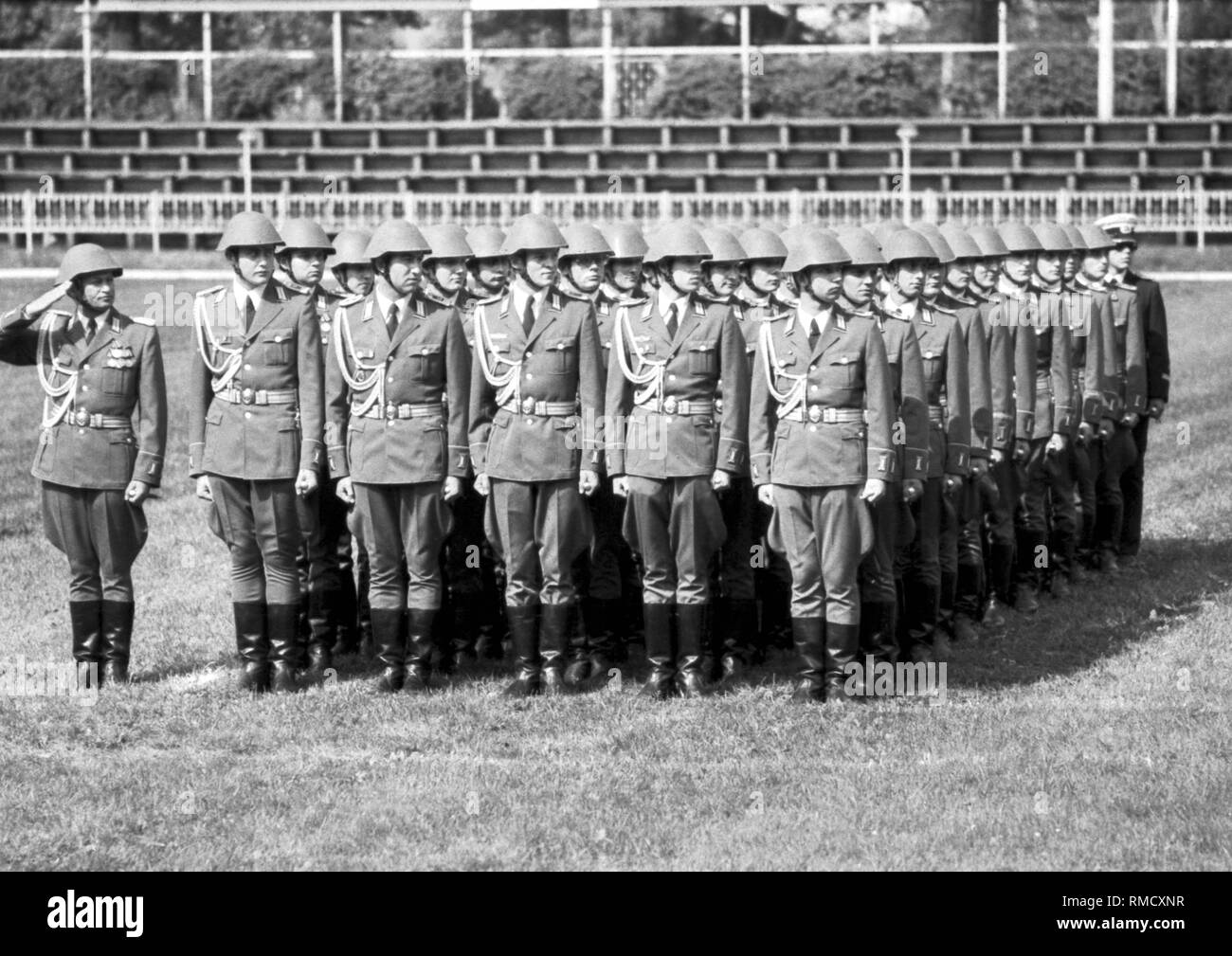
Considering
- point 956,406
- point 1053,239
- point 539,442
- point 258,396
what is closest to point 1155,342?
point 1053,239

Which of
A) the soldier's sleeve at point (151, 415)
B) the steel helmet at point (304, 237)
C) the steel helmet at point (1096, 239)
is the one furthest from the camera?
the steel helmet at point (1096, 239)

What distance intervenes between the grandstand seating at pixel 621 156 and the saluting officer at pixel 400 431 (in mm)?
18183

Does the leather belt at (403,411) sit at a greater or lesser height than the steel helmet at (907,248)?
lesser

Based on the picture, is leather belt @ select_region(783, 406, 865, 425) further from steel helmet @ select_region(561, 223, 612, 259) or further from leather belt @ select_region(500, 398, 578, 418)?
steel helmet @ select_region(561, 223, 612, 259)

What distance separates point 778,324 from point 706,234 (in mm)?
911

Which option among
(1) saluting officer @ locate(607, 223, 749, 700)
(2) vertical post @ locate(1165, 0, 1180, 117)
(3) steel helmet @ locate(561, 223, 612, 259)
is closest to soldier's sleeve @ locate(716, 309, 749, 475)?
(1) saluting officer @ locate(607, 223, 749, 700)

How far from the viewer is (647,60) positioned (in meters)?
32.8

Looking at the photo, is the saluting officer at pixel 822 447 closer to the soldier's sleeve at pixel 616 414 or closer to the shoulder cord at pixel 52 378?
the soldier's sleeve at pixel 616 414

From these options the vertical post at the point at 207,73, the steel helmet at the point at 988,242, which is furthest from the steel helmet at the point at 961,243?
the vertical post at the point at 207,73

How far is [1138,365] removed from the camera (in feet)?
47.4

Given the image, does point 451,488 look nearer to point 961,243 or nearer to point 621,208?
point 961,243

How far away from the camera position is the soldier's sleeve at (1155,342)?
1452cm

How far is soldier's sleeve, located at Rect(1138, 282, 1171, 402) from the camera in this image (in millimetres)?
14516

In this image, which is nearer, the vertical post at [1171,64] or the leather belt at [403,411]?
the leather belt at [403,411]
